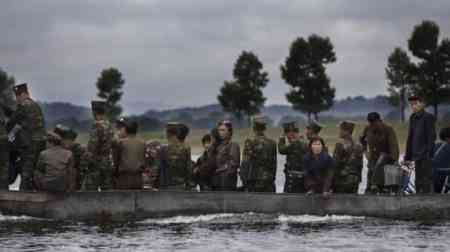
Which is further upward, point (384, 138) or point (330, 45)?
point (330, 45)

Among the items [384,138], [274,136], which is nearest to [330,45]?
[274,136]

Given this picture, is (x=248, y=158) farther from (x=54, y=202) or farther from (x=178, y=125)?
(x=54, y=202)

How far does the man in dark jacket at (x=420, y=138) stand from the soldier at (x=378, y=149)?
0.61 metres

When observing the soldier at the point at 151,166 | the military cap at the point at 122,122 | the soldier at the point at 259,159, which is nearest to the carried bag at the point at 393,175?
Answer: the soldier at the point at 259,159

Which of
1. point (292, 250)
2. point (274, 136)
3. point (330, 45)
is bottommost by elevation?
point (292, 250)

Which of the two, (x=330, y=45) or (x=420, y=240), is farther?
(x=330, y=45)

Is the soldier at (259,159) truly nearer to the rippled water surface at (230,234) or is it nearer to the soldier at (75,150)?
the rippled water surface at (230,234)

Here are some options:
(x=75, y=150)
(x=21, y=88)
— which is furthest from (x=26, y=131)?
(x=75, y=150)

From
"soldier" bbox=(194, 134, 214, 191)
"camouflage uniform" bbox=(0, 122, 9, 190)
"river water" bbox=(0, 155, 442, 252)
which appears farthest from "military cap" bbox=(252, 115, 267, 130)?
"camouflage uniform" bbox=(0, 122, 9, 190)

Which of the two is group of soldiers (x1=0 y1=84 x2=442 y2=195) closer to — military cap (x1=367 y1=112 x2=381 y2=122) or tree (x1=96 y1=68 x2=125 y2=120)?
military cap (x1=367 y1=112 x2=381 y2=122)

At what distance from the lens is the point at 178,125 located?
19.7 metres

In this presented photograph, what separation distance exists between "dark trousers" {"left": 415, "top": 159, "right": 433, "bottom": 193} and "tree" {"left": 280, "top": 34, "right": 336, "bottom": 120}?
3197 inches

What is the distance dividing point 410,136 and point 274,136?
2741 inches

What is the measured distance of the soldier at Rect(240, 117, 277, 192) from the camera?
20.1 meters
